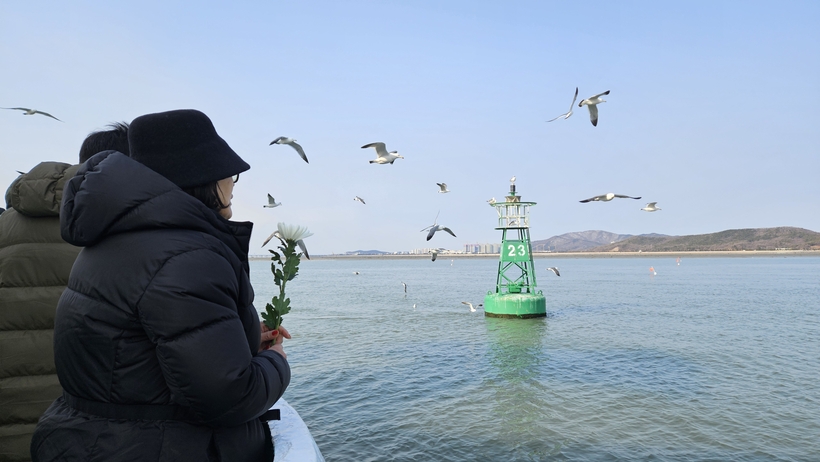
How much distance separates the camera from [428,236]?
2195 centimetres

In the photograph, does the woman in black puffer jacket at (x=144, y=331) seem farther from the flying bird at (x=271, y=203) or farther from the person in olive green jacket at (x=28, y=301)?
the flying bird at (x=271, y=203)

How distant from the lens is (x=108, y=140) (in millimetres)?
2883

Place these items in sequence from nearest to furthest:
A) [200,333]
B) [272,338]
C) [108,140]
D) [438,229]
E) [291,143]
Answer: [200,333] → [272,338] → [108,140] → [291,143] → [438,229]

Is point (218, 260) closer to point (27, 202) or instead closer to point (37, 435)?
point (37, 435)

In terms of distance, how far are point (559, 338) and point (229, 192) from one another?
29376 millimetres

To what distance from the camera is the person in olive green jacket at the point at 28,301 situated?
318 cm

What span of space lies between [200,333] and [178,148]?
723 millimetres

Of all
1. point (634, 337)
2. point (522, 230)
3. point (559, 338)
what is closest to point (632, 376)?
point (559, 338)

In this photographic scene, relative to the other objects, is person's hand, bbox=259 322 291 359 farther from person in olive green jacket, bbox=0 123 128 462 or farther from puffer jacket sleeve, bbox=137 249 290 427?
person in olive green jacket, bbox=0 123 128 462

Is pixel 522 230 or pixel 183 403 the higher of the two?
pixel 522 230

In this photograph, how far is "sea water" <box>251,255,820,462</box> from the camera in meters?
12.8

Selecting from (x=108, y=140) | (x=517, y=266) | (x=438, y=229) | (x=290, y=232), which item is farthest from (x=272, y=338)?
(x=517, y=266)

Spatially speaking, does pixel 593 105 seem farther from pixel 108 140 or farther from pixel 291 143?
pixel 108 140

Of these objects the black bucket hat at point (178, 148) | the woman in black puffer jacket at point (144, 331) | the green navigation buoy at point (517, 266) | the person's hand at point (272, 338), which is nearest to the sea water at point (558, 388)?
the green navigation buoy at point (517, 266)
